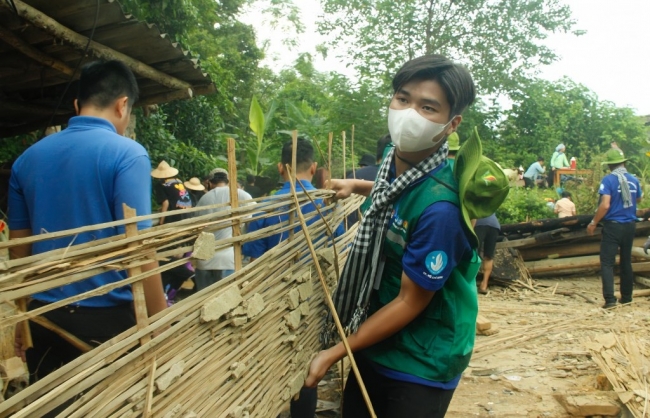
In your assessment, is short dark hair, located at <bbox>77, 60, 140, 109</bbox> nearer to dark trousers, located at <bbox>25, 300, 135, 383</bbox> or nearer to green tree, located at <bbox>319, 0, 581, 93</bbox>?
dark trousers, located at <bbox>25, 300, 135, 383</bbox>

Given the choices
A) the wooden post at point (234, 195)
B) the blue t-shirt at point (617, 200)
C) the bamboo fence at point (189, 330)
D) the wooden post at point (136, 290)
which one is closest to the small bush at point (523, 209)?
the blue t-shirt at point (617, 200)

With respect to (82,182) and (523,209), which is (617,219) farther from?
(82,182)

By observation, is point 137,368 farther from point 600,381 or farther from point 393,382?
point 600,381

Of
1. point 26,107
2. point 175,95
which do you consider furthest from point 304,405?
point 26,107

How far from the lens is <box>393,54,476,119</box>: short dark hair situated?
5.56 ft

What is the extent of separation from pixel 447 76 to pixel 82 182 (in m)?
1.23

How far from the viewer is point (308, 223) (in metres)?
2.49

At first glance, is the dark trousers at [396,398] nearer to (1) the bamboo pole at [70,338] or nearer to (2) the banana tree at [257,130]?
(1) the bamboo pole at [70,338]

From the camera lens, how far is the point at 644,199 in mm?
10383

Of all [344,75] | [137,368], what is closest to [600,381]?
[137,368]

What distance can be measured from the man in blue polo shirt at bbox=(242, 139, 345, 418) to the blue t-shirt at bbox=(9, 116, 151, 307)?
569 mm

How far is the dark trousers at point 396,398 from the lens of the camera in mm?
1734

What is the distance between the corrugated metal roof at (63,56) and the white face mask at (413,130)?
2.27 metres

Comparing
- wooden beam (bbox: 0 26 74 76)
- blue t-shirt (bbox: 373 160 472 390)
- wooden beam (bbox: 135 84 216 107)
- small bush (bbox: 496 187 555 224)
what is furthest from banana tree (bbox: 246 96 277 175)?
blue t-shirt (bbox: 373 160 472 390)
